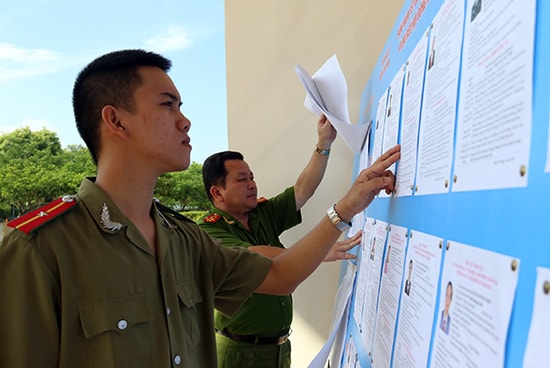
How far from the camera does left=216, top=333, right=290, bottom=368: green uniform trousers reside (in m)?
1.94

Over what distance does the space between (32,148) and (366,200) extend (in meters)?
12.5

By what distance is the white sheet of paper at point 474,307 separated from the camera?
1.44 ft

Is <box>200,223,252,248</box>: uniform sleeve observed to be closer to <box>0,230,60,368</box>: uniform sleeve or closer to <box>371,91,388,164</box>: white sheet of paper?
<box>371,91,388,164</box>: white sheet of paper

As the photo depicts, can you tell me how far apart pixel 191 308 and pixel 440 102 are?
2.48 feet

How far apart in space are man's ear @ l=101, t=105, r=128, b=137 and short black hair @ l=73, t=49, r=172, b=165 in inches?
0.8

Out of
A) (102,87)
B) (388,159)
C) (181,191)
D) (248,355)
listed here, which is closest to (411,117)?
(388,159)

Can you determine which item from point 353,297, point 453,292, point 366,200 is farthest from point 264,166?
point 453,292

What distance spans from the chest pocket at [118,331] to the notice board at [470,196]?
53 centimetres

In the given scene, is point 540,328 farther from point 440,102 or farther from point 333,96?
point 333,96

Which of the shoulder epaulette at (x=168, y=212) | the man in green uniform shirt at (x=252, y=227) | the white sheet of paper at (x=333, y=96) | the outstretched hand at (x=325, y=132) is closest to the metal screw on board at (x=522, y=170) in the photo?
the shoulder epaulette at (x=168, y=212)

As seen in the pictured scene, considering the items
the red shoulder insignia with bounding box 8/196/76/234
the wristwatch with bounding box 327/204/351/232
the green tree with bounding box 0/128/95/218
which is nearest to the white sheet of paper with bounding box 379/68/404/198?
the wristwatch with bounding box 327/204/351/232

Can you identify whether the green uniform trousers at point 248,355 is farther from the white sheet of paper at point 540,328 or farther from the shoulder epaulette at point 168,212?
the white sheet of paper at point 540,328

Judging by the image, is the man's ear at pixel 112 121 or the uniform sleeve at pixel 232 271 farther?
the uniform sleeve at pixel 232 271

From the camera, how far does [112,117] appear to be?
1000mm
